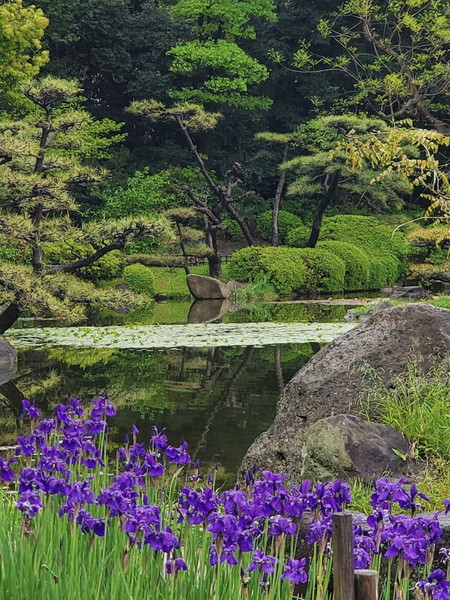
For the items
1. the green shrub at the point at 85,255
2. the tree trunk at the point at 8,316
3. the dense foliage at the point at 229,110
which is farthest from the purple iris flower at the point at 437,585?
the dense foliage at the point at 229,110

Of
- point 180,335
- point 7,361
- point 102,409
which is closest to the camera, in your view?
point 102,409

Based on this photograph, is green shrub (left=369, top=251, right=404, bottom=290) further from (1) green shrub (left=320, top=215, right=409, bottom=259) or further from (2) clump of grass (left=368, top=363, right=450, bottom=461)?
(2) clump of grass (left=368, top=363, right=450, bottom=461)

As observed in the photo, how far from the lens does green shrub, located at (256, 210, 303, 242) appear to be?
106 ft

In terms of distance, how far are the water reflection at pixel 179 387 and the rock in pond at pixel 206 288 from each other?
995cm

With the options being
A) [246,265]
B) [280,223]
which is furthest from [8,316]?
[280,223]

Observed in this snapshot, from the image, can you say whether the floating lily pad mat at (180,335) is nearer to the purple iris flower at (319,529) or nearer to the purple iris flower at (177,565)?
the purple iris flower at (319,529)

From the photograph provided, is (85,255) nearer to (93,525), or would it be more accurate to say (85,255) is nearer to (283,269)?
(283,269)

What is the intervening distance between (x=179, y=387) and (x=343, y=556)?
25.2 ft

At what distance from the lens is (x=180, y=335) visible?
47.3ft

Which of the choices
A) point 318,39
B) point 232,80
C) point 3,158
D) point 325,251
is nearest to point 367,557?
point 3,158

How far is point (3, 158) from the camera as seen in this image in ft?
45.6

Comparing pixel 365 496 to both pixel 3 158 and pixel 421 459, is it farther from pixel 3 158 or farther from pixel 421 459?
pixel 3 158

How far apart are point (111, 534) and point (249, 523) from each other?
56 centimetres

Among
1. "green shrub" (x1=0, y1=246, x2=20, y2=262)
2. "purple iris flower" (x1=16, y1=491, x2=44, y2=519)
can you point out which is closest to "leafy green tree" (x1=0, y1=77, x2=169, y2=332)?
"green shrub" (x1=0, y1=246, x2=20, y2=262)
